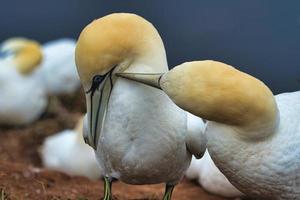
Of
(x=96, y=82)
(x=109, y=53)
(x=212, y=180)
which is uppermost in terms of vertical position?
(x=109, y=53)

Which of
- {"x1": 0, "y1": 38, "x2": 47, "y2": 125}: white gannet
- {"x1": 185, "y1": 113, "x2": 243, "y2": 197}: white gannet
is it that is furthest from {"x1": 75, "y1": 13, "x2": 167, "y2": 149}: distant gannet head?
{"x1": 0, "y1": 38, "x2": 47, "y2": 125}: white gannet

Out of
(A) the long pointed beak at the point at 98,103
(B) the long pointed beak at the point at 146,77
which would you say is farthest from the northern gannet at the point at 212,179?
(B) the long pointed beak at the point at 146,77

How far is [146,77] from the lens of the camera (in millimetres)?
3082

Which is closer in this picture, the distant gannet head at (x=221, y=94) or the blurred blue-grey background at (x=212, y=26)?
the distant gannet head at (x=221, y=94)

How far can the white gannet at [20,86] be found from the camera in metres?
6.25

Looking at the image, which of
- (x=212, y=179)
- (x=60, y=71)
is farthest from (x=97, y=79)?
(x=60, y=71)

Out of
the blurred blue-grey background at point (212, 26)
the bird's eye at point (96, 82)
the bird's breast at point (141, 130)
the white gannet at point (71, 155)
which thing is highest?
the bird's eye at point (96, 82)

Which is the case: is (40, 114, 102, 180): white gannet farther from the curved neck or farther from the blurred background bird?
the curved neck

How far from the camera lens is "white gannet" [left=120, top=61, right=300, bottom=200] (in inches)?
111

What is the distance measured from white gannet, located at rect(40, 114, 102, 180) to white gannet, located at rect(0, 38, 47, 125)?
386mm

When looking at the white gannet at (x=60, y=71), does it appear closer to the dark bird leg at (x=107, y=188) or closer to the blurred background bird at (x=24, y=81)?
the blurred background bird at (x=24, y=81)

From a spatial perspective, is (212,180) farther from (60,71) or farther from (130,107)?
(60,71)

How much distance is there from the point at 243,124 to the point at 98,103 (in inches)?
25.9

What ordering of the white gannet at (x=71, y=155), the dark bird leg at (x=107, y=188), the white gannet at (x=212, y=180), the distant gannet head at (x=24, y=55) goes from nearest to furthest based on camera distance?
the dark bird leg at (x=107, y=188) → the white gannet at (x=212, y=180) → the white gannet at (x=71, y=155) → the distant gannet head at (x=24, y=55)
